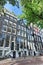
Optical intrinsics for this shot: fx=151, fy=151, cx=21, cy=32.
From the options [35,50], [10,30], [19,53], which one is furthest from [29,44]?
[10,30]

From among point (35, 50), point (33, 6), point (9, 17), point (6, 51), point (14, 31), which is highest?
point (33, 6)

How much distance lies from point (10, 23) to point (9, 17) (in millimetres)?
1047

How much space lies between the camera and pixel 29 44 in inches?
1156

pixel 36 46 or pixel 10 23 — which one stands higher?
pixel 10 23

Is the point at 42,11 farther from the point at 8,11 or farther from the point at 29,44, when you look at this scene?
the point at 29,44

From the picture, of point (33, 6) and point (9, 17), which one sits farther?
point (9, 17)

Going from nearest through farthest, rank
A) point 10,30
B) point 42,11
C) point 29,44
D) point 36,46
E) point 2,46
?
point 42,11, point 2,46, point 10,30, point 29,44, point 36,46

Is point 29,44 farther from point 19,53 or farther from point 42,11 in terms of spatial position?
point 42,11

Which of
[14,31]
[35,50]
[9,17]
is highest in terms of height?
[9,17]

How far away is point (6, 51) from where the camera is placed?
22.7m

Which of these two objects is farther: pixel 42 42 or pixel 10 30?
pixel 42 42

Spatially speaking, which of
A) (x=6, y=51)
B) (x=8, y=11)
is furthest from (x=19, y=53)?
(x=8, y=11)

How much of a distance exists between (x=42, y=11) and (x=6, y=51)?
12930mm

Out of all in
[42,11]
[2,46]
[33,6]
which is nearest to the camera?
[42,11]
